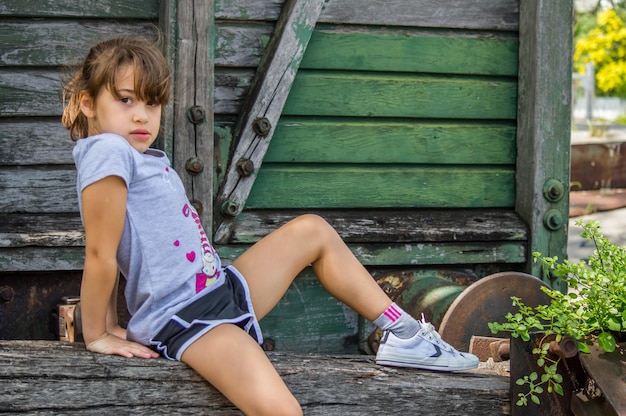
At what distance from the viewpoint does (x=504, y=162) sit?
4629 mm

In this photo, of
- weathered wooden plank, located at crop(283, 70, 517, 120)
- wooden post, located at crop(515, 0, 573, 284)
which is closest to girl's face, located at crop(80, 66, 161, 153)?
weathered wooden plank, located at crop(283, 70, 517, 120)

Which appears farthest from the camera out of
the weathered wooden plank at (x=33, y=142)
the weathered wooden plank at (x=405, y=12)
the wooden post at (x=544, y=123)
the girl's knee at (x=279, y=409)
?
the wooden post at (x=544, y=123)

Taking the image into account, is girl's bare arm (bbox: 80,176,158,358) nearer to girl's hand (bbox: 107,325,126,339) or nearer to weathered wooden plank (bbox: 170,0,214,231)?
girl's hand (bbox: 107,325,126,339)

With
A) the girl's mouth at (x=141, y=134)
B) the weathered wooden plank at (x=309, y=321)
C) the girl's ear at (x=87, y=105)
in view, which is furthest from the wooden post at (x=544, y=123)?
the girl's ear at (x=87, y=105)

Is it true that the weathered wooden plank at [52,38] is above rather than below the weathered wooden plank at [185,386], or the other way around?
above

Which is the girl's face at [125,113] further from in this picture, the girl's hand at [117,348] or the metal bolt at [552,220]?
the metal bolt at [552,220]

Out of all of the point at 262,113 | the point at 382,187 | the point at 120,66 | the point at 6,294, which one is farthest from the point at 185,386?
the point at 382,187

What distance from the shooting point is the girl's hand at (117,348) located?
2865 millimetres

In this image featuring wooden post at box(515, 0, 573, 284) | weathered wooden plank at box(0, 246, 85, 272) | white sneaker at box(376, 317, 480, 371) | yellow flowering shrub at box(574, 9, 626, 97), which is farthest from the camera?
yellow flowering shrub at box(574, 9, 626, 97)

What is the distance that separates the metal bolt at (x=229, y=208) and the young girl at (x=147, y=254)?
1025 millimetres

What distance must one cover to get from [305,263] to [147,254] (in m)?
0.61

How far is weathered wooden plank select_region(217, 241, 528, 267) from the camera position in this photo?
4367 mm

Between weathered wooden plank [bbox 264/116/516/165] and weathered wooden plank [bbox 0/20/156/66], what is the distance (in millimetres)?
823

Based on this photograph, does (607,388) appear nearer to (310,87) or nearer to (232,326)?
(232,326)
